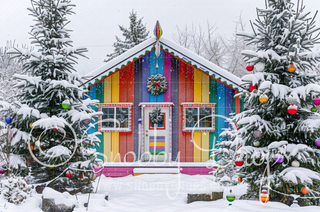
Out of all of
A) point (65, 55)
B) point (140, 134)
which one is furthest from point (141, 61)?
point (65, 55)

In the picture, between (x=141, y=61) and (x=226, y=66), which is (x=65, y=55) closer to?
(x=141, y=61)

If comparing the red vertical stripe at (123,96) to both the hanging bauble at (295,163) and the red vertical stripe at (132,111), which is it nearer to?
the red vertical stripe at (132,111)

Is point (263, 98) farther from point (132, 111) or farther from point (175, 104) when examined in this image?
point (132, 111)

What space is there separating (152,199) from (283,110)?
333 cm

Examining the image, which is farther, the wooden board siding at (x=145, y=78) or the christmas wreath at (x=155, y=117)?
the wooden board siding at (x=145, y=78)

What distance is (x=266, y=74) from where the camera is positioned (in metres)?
4.52

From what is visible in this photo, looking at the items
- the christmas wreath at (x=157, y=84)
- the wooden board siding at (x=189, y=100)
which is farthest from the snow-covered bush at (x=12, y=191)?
the wooden board siding at (x=189, y=100)

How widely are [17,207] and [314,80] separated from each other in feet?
18.7

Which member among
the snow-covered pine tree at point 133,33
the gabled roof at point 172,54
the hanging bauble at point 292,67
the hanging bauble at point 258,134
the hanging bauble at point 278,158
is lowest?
the hanging bauble at point 278,158

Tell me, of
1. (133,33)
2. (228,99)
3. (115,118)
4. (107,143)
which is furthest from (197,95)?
(133,33)

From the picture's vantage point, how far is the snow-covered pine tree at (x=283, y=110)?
4.19 meters

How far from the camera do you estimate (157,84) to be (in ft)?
28.0

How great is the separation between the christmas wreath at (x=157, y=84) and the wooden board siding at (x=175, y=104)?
0.31 metres

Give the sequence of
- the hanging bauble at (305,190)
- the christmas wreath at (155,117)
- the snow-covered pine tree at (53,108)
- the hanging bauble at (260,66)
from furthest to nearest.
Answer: the christmas wreath at (155,117), the snow-covered pine tree at (53,108), the hanging bauble at (260,66), the hanging bauble at (305,190)
